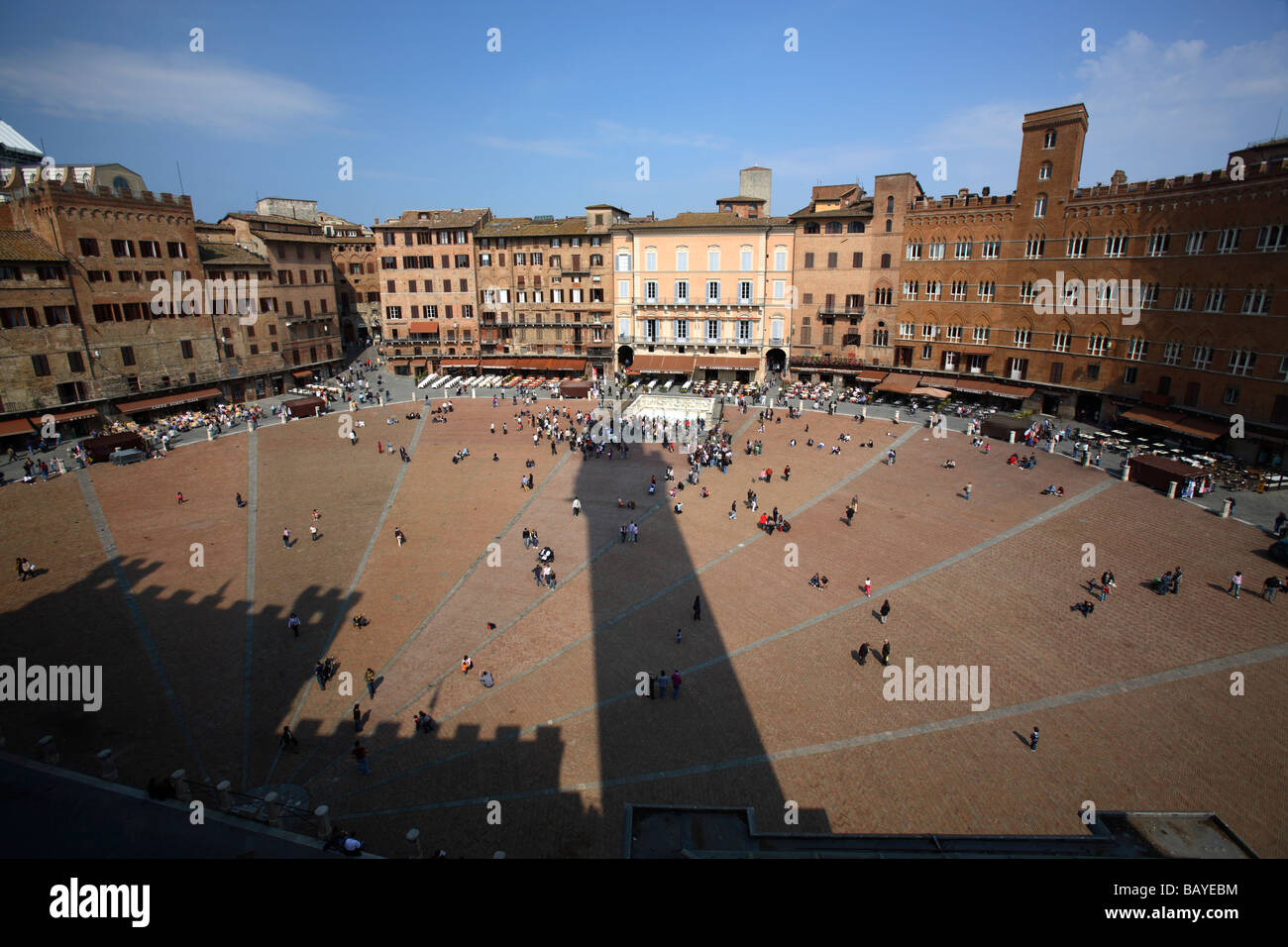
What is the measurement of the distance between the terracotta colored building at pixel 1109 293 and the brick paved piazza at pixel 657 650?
41.0 feet

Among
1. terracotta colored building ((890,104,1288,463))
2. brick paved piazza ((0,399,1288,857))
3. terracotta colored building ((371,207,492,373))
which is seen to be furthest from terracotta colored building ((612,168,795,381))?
brick paved piazza ((0,399,1288,857))

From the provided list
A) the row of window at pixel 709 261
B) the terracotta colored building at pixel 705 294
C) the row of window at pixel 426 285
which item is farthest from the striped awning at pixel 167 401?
the row of window at pixel 709 261

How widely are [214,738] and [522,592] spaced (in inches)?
457

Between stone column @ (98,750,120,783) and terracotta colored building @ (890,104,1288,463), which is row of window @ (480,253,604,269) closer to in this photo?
terracotta colored building @ (890,104,1288,463)

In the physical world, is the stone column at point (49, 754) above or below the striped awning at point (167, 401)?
below

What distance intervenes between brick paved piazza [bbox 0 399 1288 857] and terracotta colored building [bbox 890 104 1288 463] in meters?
12.5

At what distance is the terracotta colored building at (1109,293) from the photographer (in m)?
40.4

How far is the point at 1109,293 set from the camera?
4925 centimetres

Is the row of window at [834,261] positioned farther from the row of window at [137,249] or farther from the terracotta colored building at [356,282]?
the terracotta colored building at [356,282]

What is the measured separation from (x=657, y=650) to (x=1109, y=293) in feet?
149

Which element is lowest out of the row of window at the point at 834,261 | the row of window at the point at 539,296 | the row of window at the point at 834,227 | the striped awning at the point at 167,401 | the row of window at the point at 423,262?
the striped awning at the point at 167,401

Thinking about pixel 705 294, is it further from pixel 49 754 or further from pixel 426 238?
pixel 49 754

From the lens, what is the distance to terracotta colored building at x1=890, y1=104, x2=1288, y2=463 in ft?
132

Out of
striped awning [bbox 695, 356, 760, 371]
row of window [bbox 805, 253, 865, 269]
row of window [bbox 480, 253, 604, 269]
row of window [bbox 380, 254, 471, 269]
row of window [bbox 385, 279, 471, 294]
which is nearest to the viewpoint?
row of window [bbox 805, 253, 865, 269]
